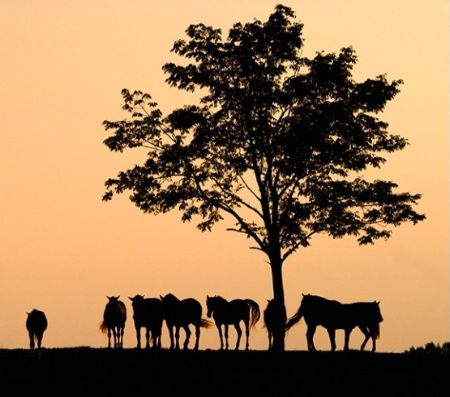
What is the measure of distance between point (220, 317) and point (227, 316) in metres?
0.29

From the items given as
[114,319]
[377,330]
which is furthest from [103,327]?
[377,330]

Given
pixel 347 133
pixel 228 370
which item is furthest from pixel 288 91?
pixel 228 370

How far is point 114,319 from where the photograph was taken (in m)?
46.7

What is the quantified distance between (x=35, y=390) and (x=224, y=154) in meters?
23.9

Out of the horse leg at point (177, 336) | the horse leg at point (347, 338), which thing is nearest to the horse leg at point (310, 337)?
the horse leg at point (347, 338)

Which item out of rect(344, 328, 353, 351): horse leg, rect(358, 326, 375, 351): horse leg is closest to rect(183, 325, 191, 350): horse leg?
rect(344, 328, 353, 351): horse leg

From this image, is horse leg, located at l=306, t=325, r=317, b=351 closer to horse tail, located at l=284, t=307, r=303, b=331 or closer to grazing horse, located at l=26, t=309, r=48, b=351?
horse tail, located at l=284, t=307, r=303, b=331

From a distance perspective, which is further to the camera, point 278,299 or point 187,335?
point 278,299

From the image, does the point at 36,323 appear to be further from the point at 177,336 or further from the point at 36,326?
the point at 177,336

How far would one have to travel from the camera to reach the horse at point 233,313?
46.9 metres

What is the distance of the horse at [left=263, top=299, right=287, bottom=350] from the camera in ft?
157

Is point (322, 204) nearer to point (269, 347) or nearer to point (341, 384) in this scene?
point (269, 347)

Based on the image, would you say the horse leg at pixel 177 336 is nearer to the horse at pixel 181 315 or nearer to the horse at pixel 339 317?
the horse at pixel 181 315

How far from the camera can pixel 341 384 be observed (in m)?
33.7
